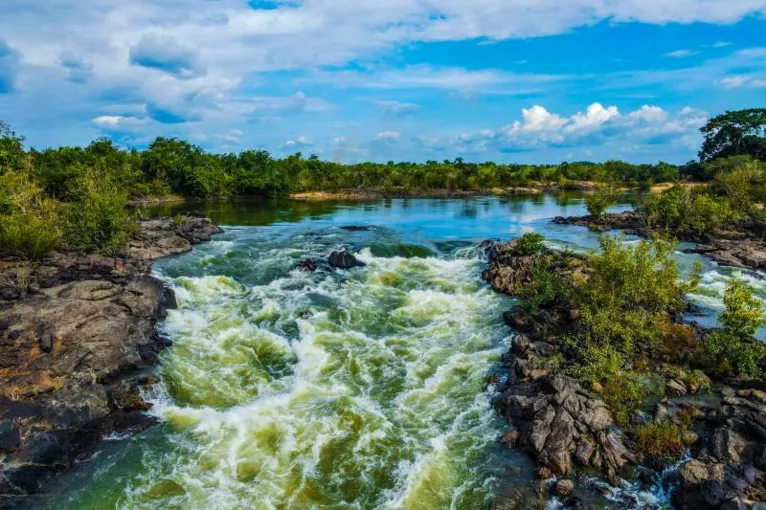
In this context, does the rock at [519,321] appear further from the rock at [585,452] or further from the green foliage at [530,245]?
the green foliage at [530,245]

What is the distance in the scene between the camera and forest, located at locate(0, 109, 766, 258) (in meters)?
31.5

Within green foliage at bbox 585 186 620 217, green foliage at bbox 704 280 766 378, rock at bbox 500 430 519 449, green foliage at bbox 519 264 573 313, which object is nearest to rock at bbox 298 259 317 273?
green foliage at bbox 519 264 573 313

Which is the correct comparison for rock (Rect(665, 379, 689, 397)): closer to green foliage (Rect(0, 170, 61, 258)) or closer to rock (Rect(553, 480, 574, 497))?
rock (Rect(553, 480, 574, 497))

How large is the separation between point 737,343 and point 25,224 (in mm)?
34799

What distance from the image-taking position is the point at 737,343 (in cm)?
1705

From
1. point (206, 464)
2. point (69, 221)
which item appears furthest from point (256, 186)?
point (206, 464)

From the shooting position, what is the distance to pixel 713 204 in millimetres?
44344

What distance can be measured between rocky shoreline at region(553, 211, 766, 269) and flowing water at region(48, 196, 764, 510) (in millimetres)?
3308

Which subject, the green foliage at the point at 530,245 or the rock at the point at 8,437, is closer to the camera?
the rock at the point at 8,437

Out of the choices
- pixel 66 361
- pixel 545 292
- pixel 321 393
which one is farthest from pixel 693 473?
pixel 66 361

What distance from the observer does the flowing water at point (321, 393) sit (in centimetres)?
1274

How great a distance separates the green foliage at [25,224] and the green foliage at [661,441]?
1192 inches

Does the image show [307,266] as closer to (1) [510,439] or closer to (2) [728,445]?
(1) [510,439]

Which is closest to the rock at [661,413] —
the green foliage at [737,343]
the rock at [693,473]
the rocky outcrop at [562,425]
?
the rocky outcrop at [562,425]
